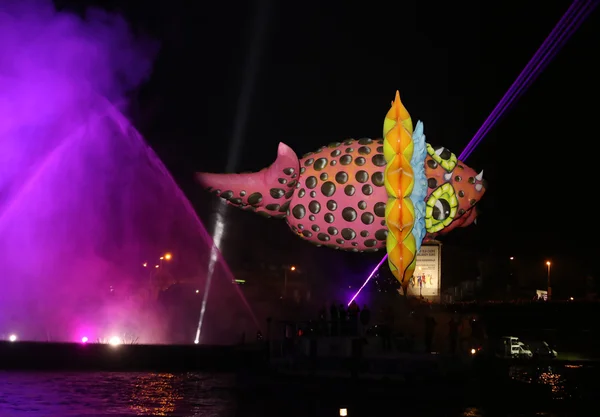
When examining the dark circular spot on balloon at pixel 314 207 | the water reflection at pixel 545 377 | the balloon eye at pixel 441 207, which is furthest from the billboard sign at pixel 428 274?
the dark circular spot on balloon at pixel 314 207

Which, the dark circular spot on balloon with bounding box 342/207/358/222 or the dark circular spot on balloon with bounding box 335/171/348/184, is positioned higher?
the dark circular spot on balloon with bounding box 335/171/348/184

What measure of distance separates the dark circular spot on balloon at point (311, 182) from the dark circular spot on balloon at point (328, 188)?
0.29 meters

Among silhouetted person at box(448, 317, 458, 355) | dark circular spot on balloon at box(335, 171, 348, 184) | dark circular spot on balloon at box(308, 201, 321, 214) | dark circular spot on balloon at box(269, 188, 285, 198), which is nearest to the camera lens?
dark circular spot on balloon at box(335, 171, 348, 184)

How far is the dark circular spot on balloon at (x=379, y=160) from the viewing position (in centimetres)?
1628

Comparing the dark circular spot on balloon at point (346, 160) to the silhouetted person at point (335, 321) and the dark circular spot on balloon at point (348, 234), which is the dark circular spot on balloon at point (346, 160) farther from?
the silhouetted person at point (335, 321)

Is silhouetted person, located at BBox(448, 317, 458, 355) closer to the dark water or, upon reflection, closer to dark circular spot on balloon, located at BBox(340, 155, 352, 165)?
the dark water

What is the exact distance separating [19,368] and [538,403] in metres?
19.3

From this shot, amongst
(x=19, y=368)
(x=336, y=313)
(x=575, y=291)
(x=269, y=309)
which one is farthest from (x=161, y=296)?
(x=575, y=291)

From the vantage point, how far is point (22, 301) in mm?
36781

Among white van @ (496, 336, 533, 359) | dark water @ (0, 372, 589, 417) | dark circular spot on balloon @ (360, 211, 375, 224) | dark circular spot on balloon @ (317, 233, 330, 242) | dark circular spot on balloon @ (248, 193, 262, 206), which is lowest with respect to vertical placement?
dark water @ (0, 372, 589, 417)

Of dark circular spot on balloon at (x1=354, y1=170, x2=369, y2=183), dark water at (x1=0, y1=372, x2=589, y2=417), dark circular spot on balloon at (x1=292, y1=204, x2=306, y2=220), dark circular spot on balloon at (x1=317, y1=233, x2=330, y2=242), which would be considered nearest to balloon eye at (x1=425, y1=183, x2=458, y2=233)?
dark circular spot on balloon at (x1=354, y1=170, x2=369, y2=183)

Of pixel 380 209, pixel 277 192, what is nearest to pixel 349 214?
pixel 380 209

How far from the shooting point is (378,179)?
52.7ft

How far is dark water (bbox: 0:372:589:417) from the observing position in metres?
17.2
